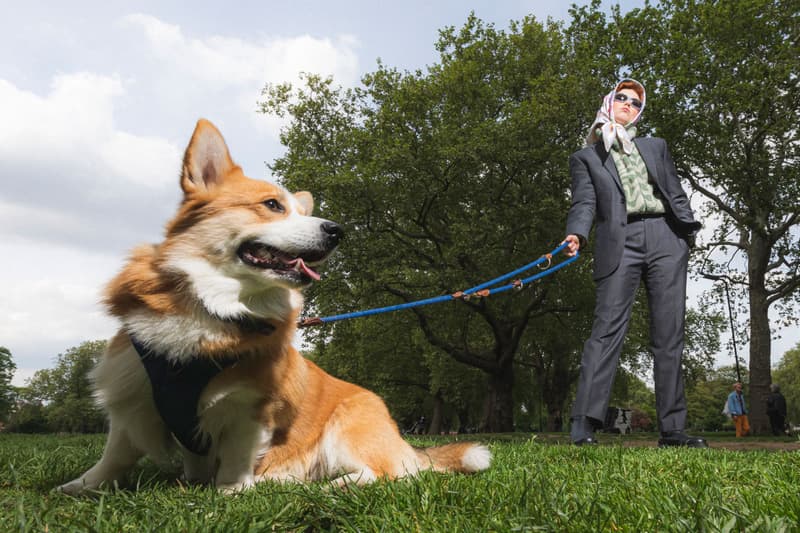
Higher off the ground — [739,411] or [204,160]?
[204,160]

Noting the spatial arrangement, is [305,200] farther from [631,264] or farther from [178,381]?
[631,264]

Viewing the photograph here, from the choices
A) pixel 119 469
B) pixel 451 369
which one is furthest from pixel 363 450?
pixel 451 369

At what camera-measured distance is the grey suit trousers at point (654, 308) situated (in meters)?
5.29

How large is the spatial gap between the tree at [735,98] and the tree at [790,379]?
4999cm

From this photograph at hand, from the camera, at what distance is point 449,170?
1866cm

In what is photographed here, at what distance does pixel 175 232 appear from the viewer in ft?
10.3

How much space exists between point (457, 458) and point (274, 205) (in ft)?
6.08

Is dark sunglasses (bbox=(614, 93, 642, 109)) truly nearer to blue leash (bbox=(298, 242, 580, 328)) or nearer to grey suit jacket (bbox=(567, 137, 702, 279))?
grey suit jacket (bbox=(567, 137, 702, 279))

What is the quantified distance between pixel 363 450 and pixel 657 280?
3.59m

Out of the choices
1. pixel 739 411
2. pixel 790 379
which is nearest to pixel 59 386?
pixel 739 411

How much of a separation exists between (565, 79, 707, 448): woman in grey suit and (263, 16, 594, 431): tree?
12166 millimetres

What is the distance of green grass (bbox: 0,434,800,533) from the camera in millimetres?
1968

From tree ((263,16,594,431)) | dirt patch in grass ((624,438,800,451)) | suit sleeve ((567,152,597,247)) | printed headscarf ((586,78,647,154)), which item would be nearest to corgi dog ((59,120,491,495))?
suit sleeve ((567,152,597,247))

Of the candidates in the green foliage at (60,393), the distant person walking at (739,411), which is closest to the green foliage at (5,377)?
the green foliage at (60,393)
